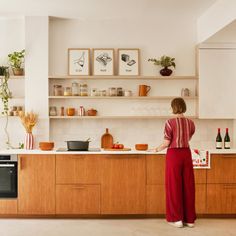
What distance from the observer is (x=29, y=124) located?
5746 mm

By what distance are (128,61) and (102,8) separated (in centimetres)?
85

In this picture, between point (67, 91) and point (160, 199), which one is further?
point (67, 91)

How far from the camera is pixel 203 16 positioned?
5727 mm

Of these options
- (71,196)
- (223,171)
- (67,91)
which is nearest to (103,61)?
(67,91)

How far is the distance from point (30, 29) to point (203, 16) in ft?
7.42

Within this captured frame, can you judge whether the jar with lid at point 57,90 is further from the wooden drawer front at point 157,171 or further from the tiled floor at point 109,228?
the tiled floor at point 109,228

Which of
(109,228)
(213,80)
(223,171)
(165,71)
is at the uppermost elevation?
(165,71)

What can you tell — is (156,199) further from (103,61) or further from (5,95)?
(5,95)

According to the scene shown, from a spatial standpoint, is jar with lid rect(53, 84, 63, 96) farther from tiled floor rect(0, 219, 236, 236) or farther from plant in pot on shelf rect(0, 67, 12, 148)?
tiled floor rect(0, 219, 236, 236)

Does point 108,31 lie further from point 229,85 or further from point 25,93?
point 229,85

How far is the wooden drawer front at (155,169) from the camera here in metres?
5.23

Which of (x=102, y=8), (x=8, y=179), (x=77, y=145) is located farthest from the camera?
(x=102, y=8)

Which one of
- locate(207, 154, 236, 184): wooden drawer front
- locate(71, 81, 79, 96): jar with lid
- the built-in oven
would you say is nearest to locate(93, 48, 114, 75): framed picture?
locate(71, 81, 79, 96): jar with lid

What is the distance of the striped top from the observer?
15.6 ft
